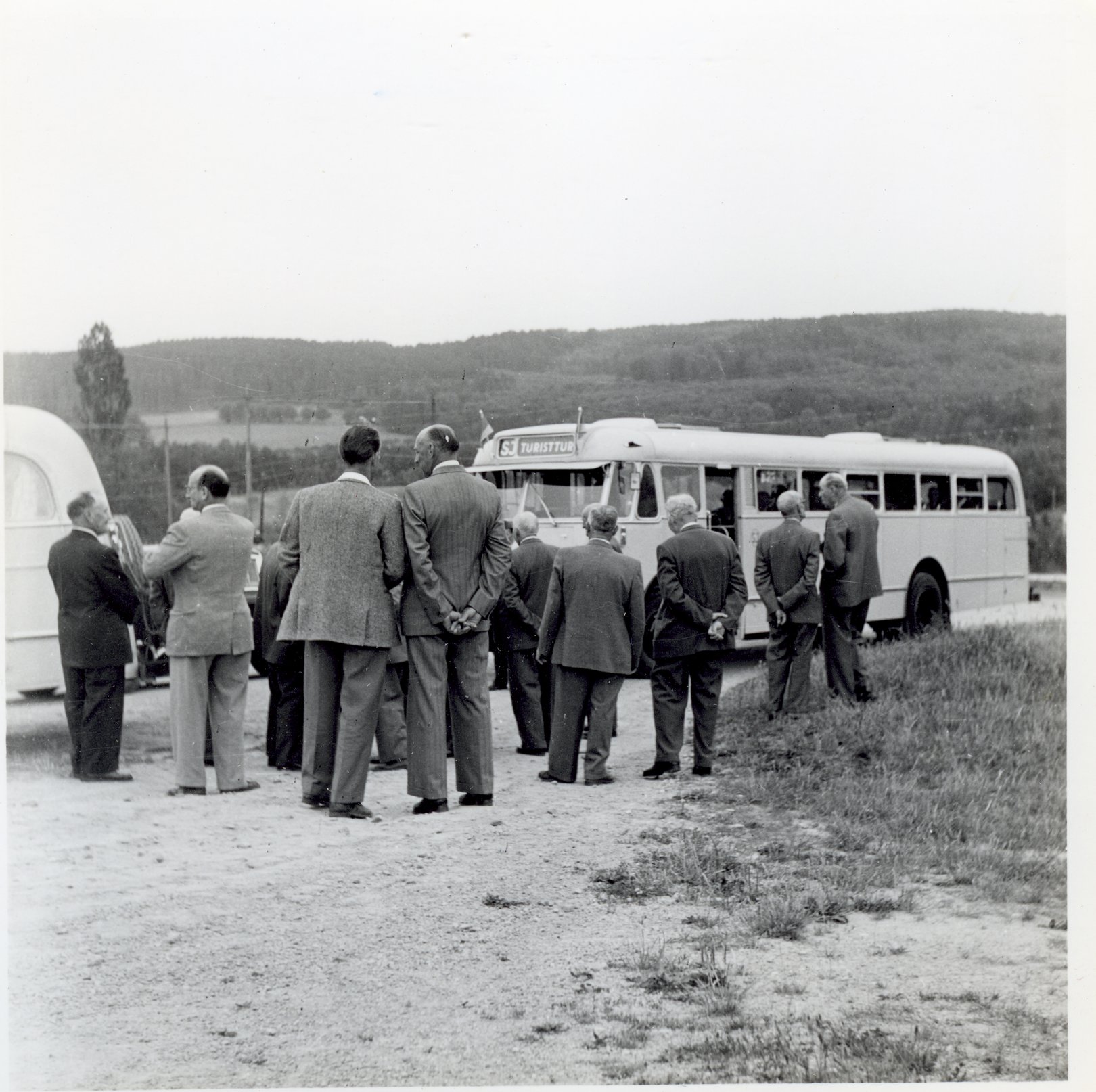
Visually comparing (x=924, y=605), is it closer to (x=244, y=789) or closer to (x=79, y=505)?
(x=244, y=789)

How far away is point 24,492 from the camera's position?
6.37 meters

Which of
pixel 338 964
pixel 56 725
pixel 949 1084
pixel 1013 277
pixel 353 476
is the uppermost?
pixel 1013 277

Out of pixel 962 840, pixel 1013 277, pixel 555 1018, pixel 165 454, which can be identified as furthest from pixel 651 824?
pixel 165 454

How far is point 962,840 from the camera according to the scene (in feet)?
19.7

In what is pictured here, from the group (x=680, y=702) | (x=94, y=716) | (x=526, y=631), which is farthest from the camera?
(x=526, y=631)

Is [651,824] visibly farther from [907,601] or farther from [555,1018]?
[907,601]

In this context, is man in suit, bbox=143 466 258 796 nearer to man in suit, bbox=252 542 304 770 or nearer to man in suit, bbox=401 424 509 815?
man in suit, bbox=252 542 304 770

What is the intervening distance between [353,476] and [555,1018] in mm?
3286

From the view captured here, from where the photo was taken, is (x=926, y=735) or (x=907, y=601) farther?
(x=907, y=601)

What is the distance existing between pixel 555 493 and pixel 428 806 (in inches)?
252

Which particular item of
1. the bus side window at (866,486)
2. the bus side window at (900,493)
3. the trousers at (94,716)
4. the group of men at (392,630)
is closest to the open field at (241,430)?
the group of men at (392,630)

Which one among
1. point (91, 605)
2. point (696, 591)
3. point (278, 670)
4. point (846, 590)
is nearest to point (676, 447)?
point (846, 590)

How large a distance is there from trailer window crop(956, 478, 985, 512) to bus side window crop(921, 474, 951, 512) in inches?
10.8

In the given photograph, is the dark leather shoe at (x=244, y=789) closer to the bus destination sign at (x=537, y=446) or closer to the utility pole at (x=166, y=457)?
the utility pole at (x=166, y=457)
